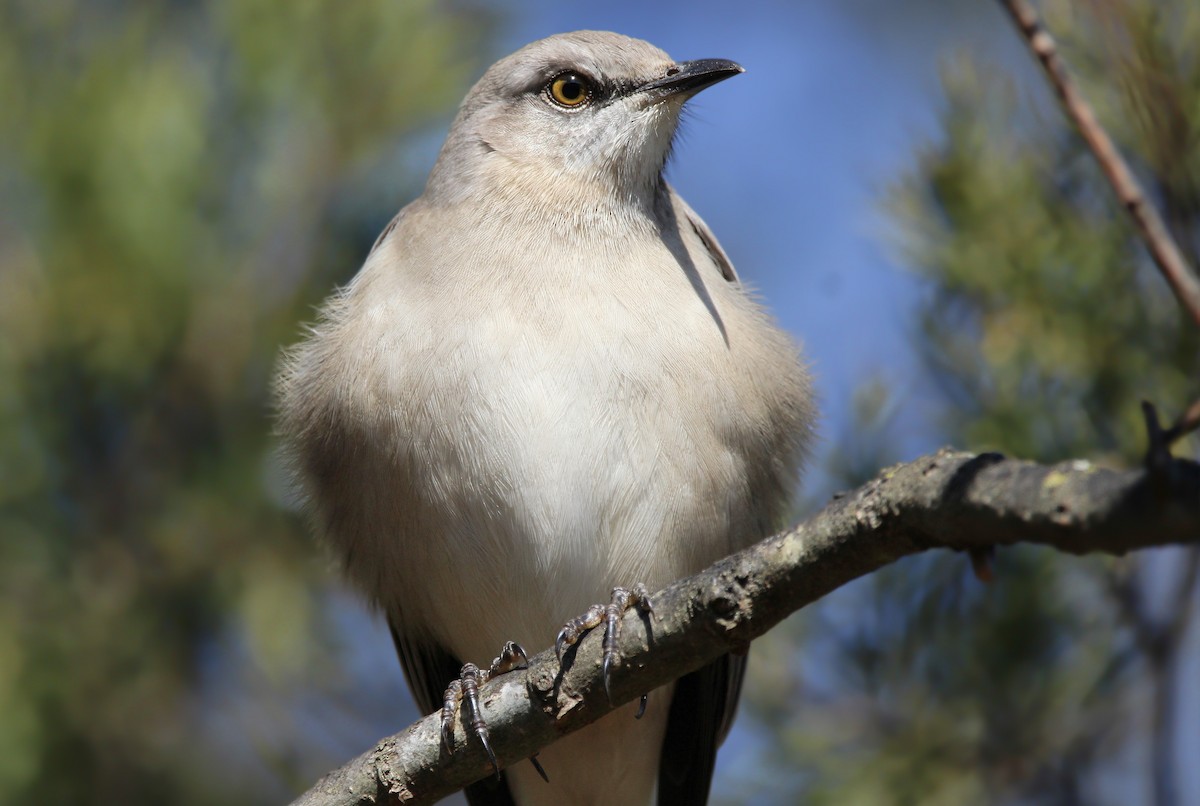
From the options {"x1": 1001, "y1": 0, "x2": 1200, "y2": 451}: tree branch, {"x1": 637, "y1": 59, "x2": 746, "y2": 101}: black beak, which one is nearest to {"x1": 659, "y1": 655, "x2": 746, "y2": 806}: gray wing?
{"x1": 637, "y1": 59, "x2": 746, "y2": 101}: black beak

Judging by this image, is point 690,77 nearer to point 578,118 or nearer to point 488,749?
point 578,118

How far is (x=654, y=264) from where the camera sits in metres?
4.64

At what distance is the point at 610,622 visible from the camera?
133 inches

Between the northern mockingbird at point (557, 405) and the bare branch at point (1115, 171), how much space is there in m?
2.46

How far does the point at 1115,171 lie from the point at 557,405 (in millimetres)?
2587

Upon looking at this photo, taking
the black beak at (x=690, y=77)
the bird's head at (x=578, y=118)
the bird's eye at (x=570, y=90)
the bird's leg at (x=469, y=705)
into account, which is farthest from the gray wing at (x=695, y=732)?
the bird's eye at (x=570, y=90)

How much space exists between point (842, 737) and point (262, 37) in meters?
3.78

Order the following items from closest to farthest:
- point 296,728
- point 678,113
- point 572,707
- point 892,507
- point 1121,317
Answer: point 892,507
point 572,707
point 1121,317
point 678,113
point 296,728

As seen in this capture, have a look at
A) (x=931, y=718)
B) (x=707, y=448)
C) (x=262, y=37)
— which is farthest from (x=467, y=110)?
(x=931, y=718)

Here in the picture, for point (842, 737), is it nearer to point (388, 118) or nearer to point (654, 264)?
point (654, 264)

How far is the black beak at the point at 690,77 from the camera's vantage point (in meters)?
4.86

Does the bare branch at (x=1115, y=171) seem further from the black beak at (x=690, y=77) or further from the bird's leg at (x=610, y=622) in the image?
the black beak at (x=690, y=77)

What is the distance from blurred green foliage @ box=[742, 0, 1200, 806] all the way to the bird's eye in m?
1.34

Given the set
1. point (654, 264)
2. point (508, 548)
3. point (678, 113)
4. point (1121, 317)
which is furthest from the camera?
point (678, 113)
